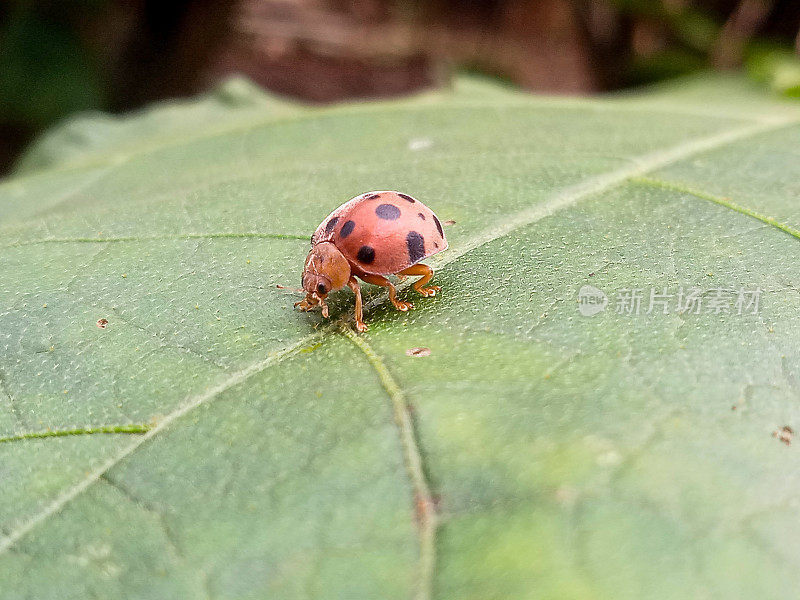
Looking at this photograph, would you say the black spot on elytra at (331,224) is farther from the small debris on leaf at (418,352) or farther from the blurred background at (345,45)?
the blurred background at (345,45)

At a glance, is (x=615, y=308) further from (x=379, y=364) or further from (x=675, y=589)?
(x=675, y=589)

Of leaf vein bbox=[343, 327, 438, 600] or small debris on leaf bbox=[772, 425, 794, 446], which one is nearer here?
leaf vein bbox=[343, 327, 438, 600]

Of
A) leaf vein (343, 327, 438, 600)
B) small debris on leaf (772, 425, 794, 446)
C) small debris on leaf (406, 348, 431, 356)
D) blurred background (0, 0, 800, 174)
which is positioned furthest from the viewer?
blurred background (0, 0, 800, 174)

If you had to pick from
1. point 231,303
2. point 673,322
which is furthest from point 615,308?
point 231,303

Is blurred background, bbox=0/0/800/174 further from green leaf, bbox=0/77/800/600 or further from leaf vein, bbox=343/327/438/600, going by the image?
leaf vein, bbox=343/327/438/600
